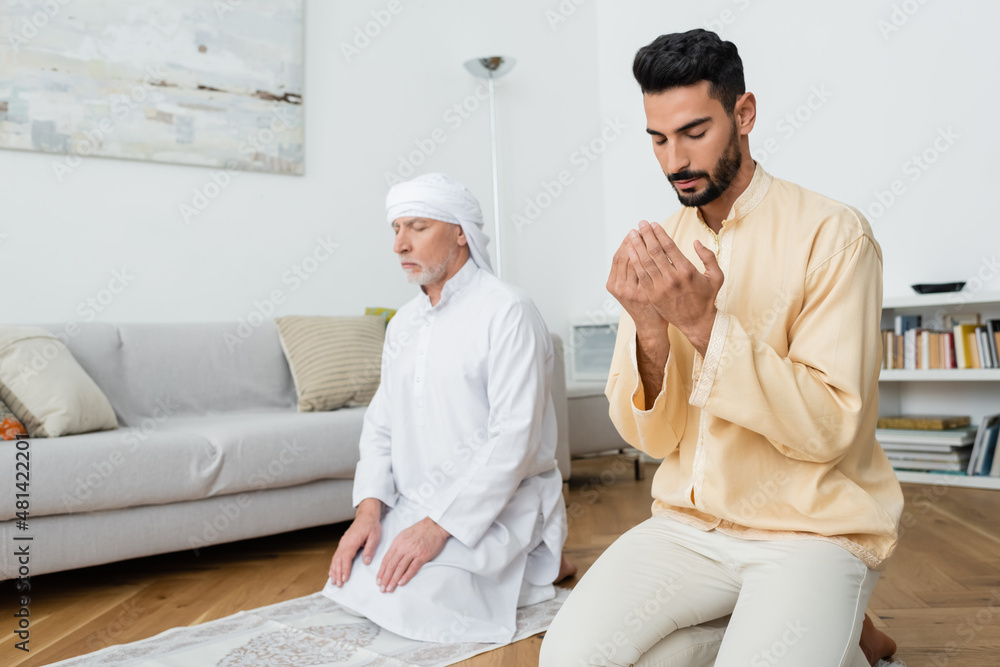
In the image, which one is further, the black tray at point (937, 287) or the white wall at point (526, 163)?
the black tray at point (937, 287)

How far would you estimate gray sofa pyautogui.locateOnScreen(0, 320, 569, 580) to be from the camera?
2.27m

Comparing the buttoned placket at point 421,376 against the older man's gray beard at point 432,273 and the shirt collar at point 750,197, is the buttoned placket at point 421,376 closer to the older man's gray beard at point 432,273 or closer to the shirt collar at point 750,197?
the older man's gray beard at point 432,273

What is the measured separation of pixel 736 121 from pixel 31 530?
2.10m

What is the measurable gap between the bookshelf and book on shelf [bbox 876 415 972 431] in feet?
0.37

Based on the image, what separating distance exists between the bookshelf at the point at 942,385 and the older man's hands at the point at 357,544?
2.53 metres

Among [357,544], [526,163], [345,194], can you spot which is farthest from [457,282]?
[526,163]

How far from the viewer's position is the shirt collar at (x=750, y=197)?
134 cm

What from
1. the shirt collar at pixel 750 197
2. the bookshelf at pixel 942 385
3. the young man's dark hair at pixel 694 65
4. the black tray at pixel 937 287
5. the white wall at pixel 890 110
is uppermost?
the white wall at pixel 890 110

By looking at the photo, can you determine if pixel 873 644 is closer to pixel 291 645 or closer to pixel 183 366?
pixel 291 645

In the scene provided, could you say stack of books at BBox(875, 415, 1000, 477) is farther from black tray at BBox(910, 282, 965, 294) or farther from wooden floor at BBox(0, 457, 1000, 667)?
black tray at BBox(910, 282, 965, 294)

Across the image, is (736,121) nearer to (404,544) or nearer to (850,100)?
(404,544)

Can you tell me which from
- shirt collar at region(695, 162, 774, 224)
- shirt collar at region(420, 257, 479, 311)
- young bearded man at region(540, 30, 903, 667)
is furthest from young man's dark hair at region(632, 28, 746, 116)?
shirt collar at region(420, 257, 479, 311)

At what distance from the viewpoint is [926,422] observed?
12.7 ft

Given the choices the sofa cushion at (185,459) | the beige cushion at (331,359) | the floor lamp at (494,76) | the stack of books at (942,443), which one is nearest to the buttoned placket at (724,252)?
the sofa cushion at (185,459)
